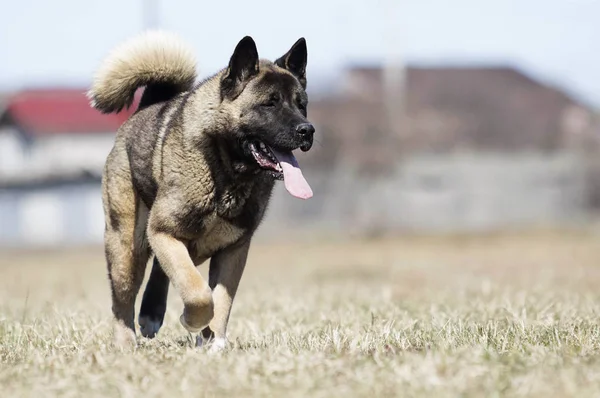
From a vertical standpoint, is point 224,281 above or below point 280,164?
below

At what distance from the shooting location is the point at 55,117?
5584 centimetres

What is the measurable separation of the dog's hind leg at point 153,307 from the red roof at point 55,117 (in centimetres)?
4641

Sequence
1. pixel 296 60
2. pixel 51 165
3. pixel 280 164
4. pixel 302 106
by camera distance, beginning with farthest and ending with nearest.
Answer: pixel 51 165 → pixel 296 60 → pixel 302 106 → pixel 280 164

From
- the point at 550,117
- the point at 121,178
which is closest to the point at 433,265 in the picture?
the point at 121,178

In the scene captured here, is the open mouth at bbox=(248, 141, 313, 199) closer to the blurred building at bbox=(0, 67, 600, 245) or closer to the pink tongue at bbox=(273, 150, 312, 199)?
the pink tongue at bbox=(273, 150, 312, 199)

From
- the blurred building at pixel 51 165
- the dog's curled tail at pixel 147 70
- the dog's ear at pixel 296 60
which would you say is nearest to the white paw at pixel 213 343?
the dog's ear at pixel 296 60

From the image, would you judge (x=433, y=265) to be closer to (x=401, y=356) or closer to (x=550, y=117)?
(x=401, y=356)

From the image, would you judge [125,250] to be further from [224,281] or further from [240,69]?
[240,69]

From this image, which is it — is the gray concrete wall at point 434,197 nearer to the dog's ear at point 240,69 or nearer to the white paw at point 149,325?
the white paw at point 149,325

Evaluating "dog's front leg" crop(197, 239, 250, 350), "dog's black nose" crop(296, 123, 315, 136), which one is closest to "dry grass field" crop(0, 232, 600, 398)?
"dog's front leg" crop(197, 239, 250, 350)

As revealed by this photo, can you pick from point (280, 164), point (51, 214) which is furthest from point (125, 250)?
point (51, 214)

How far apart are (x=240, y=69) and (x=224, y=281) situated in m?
1.46

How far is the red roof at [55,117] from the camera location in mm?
54438

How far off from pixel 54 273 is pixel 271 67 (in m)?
16.6
